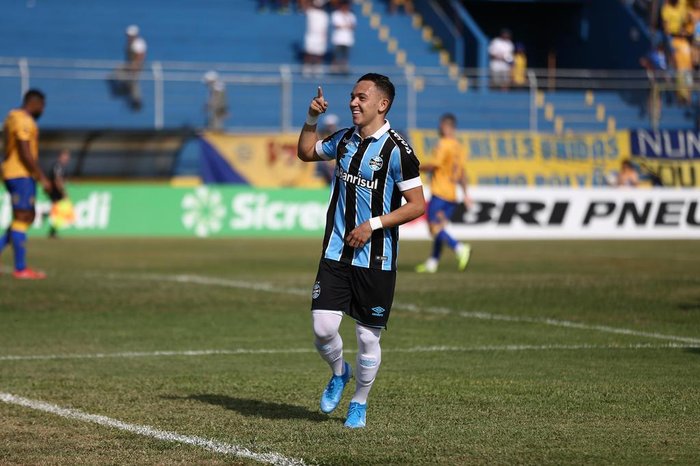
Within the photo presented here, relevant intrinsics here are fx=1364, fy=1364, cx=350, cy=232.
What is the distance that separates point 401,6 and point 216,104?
10713mm

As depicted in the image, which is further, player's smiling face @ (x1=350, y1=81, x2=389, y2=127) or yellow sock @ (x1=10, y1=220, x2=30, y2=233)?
yellow sock @ (x1=10, y1=220, x2=30, y2=233)

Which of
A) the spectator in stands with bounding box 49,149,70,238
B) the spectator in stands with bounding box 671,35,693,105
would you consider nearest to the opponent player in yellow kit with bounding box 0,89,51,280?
the spectator in stands with bounding box 49,149,70,238

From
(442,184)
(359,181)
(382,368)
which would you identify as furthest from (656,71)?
(359,181)

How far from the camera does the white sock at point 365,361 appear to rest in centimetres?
785

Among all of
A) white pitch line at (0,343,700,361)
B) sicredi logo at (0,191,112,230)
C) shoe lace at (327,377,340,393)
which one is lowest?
sicredi logo at (0,191,112,230)

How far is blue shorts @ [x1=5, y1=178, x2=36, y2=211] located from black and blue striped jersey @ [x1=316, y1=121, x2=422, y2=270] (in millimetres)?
10869

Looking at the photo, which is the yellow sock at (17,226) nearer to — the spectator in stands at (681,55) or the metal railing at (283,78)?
the metal railing at (283,78)

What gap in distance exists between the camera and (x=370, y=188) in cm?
789

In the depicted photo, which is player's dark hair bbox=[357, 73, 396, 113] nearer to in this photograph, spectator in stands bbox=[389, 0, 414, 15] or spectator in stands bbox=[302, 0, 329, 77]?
spectator in stands bbox=[302, 0, 329, 77]

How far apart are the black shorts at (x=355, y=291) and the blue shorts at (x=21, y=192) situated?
35.9ft

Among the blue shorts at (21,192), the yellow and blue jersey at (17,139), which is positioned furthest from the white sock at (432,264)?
the yellow and blue jersey at (17,139)

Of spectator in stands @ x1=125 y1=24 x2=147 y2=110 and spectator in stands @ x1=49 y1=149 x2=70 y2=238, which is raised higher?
spectator in stands @ x1=125 y1=24 x2=147 y2=110

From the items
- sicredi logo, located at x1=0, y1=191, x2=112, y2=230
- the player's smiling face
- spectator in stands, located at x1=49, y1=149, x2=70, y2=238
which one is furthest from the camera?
sicredi logo, located at x1=0, y1=191, x2=112, y2=230

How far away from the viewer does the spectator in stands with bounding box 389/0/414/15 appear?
139 feet
